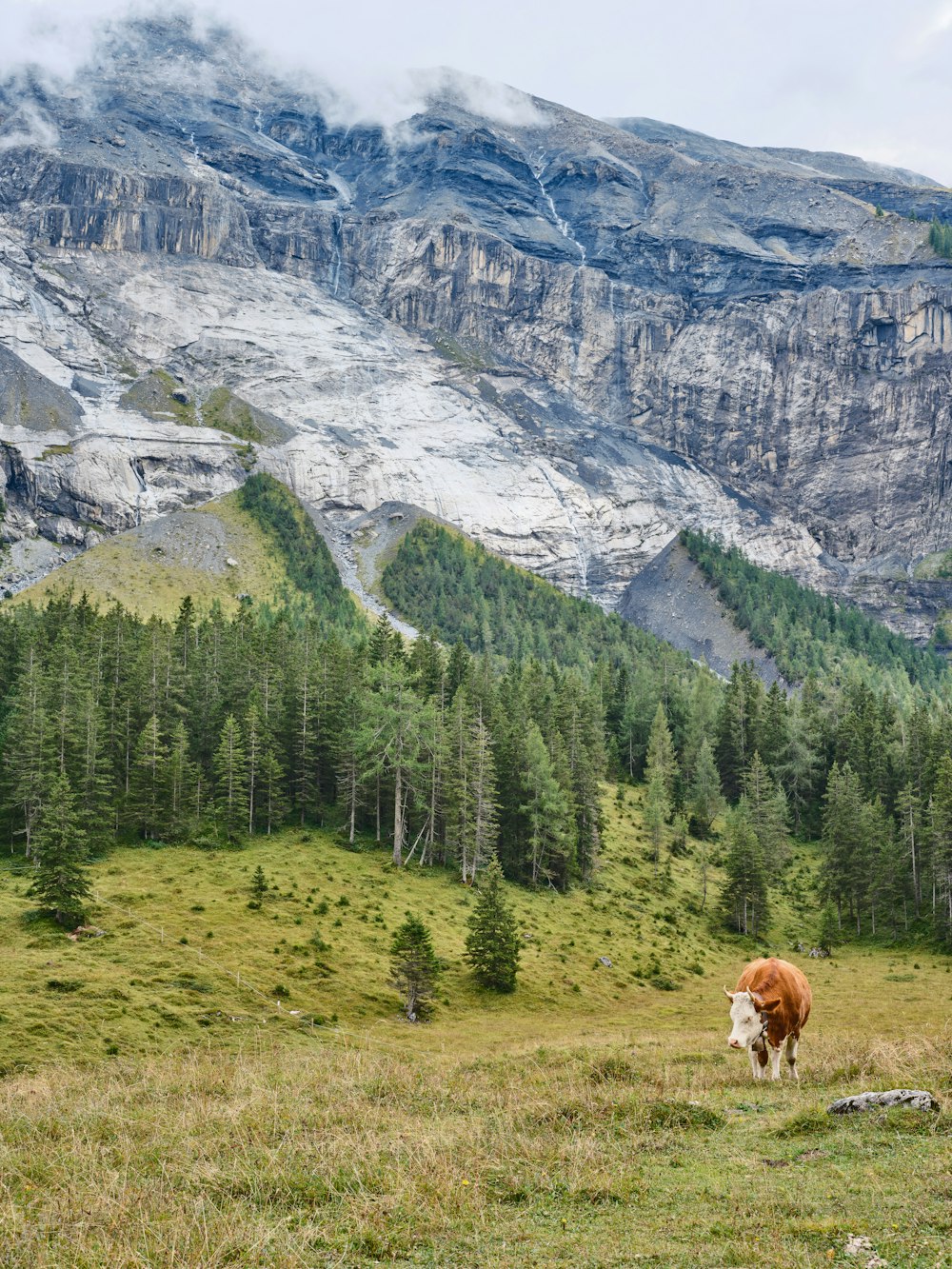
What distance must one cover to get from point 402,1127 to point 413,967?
92.8 feet

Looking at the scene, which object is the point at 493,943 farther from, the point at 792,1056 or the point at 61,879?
the point at 792,1056

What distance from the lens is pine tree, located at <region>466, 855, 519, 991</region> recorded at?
170 ft

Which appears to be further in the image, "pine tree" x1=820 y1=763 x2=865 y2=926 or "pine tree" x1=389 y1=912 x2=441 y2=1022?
"pine tree" x1=820 y1=763 x2=865 y2=926

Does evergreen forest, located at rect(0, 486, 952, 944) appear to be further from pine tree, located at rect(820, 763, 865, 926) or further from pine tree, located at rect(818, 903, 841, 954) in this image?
pine tree, located at rect(818, 903, 841, 954)

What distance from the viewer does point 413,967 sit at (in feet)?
148

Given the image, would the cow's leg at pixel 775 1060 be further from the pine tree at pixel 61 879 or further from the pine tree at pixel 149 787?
the pine tree at pixel 149 787

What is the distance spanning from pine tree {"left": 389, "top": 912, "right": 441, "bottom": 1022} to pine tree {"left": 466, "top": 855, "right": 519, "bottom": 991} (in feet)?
21.7

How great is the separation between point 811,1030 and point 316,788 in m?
52.7

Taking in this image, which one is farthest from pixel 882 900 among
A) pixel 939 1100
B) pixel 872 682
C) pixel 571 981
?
pixel 872 682

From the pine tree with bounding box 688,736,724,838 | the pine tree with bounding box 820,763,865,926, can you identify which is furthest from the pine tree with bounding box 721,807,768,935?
the pine tree with bounding box 688,736,724,838

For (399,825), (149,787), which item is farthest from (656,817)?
(149,787)

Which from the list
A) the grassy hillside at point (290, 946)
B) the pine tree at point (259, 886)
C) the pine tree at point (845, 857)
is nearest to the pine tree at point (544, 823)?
the grassy hillside at point (290, 946)

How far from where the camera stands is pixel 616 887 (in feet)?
266

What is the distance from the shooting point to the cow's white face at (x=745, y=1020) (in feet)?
79.6
